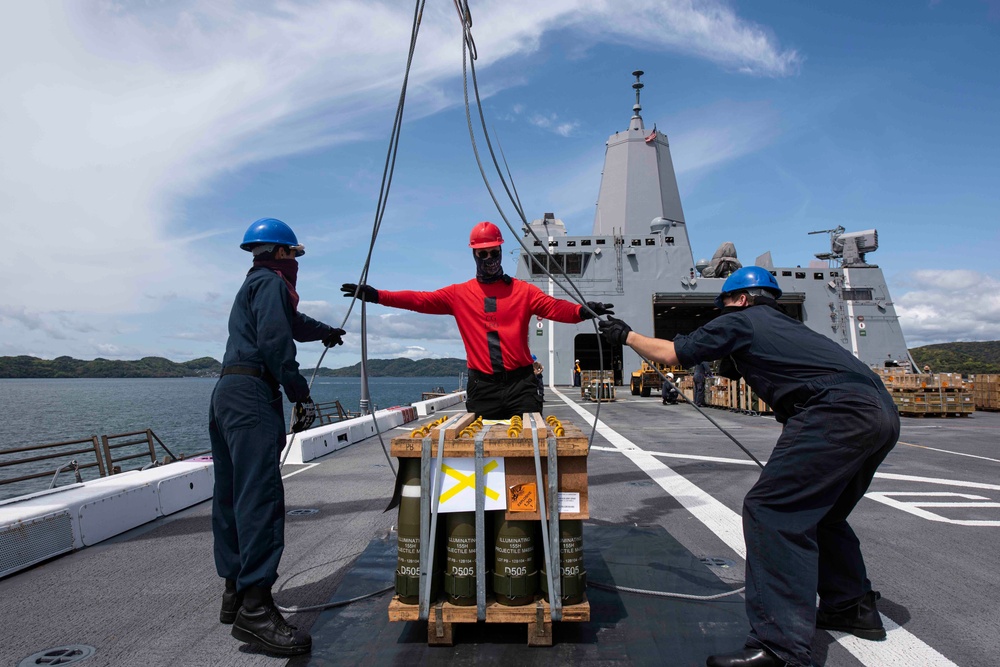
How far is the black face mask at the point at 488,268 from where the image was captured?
4.11 metres

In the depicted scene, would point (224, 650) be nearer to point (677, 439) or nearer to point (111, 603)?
point (111, 603)

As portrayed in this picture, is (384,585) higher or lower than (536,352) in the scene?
lower

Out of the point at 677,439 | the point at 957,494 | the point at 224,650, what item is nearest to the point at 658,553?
the point at 224,650

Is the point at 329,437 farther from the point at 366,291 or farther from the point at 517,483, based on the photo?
the point at 517,483

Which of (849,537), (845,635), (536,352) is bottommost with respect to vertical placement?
(845,635)

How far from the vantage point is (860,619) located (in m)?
2.96

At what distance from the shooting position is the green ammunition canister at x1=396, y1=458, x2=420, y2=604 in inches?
114

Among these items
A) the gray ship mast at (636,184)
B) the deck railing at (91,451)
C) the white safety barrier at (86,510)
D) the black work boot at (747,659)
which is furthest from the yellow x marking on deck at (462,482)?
the gray ship mast at (636,184)

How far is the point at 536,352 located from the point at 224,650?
3154cm

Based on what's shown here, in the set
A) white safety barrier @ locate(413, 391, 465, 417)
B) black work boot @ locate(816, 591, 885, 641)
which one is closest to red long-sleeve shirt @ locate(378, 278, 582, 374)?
black work boot @ locate(816, 591, 885, 641)

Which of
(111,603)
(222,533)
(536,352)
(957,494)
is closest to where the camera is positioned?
(222,533)

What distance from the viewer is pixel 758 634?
8.61ft

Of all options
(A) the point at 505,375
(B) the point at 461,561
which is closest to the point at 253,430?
(B) the point at 461,561

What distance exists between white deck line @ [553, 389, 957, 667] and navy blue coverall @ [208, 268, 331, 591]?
9.66 ft
